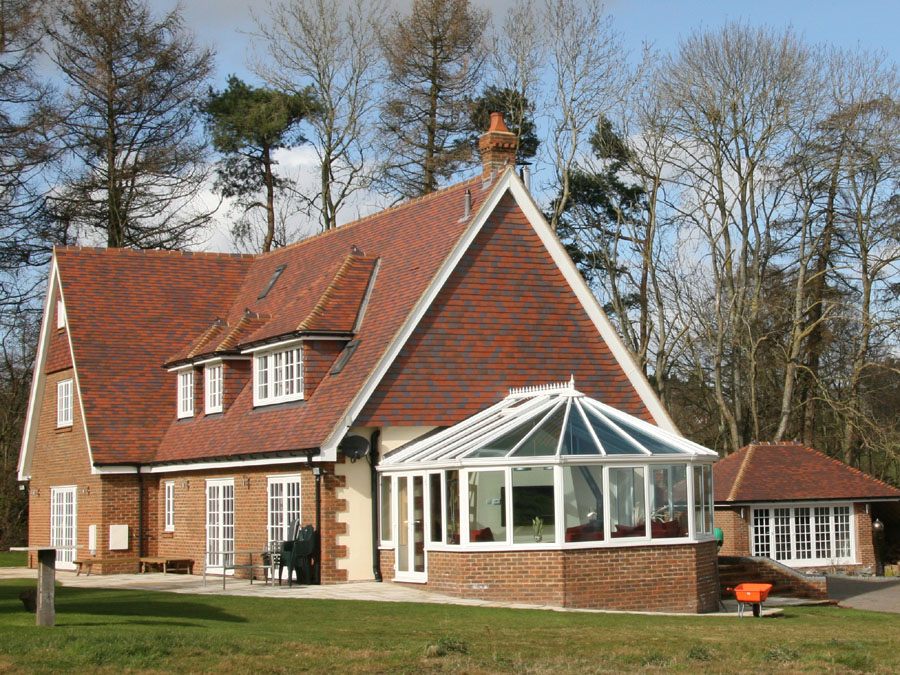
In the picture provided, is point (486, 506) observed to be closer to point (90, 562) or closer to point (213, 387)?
point (213, 387)

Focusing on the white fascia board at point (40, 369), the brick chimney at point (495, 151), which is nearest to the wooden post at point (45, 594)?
the brick chimney at point (495, 151)

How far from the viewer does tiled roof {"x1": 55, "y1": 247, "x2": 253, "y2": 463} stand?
29.1 m

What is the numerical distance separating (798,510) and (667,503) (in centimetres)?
1541

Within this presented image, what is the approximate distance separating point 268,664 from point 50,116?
3098 centimetres

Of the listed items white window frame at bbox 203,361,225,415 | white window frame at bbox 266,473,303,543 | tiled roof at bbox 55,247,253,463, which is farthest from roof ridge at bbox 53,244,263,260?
white window frame at bbox 266,473,303,543

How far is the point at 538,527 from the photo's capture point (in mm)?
20016

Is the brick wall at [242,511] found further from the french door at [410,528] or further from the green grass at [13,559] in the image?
the green grass at [13,559]

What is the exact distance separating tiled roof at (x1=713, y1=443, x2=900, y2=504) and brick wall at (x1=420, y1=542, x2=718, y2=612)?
539 inches

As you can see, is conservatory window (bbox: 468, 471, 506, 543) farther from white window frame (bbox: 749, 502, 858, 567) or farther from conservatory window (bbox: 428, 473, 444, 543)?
white window frame (bbox: 749, 502, 858, 567)

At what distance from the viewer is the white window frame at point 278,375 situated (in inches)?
981

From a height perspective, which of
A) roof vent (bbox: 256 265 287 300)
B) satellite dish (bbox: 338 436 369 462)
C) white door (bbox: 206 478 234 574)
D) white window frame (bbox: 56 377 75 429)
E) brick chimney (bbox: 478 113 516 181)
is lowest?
white door (bbox: 206 478 234 574)

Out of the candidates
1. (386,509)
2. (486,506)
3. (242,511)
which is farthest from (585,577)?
→ (242,511)

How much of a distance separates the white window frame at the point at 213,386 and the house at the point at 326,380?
2.0 inches

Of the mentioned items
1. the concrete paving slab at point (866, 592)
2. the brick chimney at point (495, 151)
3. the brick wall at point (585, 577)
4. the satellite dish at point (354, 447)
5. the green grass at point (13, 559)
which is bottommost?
the concrete paving slab at point (866, 592)
